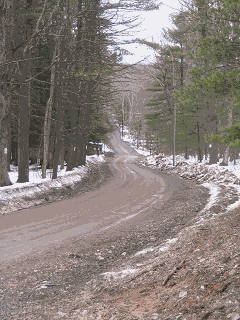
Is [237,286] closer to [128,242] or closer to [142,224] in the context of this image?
[128,242]

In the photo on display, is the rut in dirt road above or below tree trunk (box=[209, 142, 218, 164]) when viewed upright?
below

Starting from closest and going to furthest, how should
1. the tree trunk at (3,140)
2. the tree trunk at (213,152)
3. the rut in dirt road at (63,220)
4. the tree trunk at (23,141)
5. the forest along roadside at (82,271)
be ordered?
the forest along roadside at (82,271), the rut in dirt road at (63,220), the tree trunk at (3,140), the tree trunk at (23,141), the tree trunk at (213,152)

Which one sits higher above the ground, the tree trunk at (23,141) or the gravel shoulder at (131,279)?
the tree trunk at (23,141)

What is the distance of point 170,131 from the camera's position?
31672 mm

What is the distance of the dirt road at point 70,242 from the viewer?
3785 millimetres

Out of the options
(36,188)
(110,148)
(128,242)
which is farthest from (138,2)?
(110,148)

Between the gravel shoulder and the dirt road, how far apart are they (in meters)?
0.02

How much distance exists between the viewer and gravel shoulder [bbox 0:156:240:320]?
2910 mm

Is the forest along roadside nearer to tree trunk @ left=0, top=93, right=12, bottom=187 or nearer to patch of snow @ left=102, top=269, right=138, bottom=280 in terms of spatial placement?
patch of snow @ left=102, top=269, right=138, bottom=280

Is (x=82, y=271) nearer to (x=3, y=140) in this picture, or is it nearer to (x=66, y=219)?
(x=66, y=219)

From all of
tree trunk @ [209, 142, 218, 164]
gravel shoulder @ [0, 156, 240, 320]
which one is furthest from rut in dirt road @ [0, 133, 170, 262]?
tree trunk @ [209, 142, 218, 164]

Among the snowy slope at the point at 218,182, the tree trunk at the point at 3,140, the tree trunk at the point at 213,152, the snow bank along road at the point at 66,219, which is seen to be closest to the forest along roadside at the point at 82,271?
the snow bank along road at the point at 66,219

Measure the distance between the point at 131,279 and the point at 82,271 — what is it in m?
1.12

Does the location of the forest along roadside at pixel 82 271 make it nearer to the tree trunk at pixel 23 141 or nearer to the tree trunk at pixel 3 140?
the tree trunk at pixel 3 140
